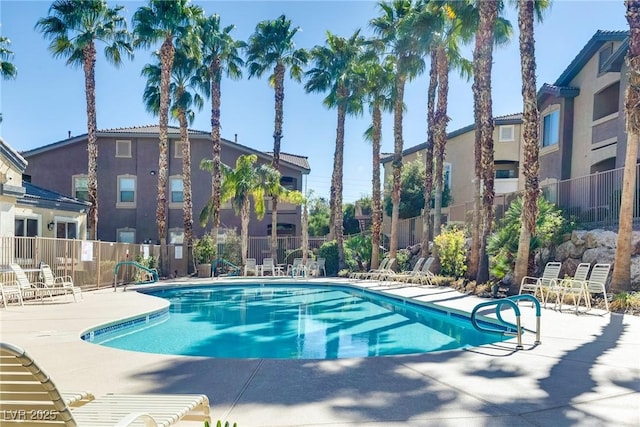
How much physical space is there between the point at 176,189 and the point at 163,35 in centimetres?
1039

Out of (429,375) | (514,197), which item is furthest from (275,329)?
(514,197)

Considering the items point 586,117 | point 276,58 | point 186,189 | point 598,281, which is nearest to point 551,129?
point 586,117

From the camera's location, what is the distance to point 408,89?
2267 centimetres

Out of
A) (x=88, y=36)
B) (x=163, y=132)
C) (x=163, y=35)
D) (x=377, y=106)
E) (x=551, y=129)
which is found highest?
(x=163, y=35)

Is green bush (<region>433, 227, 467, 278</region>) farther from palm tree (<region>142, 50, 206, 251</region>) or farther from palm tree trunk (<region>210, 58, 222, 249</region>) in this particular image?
palm tree (<region>142, 50, 206, 251</region>)

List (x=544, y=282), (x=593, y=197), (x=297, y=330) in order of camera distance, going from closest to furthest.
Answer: (x=297, y=330) < (x=544, y=282) < (x=593, y=197)

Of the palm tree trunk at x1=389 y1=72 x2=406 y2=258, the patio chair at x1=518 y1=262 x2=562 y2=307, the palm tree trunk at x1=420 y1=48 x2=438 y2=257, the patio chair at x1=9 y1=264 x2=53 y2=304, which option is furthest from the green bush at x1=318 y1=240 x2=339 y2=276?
the patio chair at x1=9 y1=264 x2=53 y2=304

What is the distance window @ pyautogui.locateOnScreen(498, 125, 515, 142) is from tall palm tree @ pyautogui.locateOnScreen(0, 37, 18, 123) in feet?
86.4

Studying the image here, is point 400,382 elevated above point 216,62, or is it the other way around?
point 216,62

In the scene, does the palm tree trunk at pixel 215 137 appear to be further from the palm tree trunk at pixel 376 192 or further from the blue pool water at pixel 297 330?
the blue pool water at pixel 297 330

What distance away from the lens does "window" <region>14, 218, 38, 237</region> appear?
1772 centimetres

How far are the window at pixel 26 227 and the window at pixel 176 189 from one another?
11.8m

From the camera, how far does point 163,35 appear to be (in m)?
22.7

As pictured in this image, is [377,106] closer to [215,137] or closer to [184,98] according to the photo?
[215,137]
